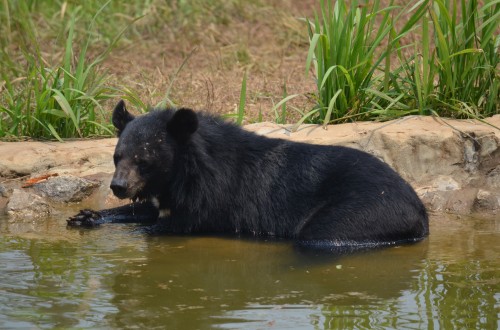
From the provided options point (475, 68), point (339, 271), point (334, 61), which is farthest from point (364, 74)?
point (339, 271)

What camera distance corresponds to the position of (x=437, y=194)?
6.78 m

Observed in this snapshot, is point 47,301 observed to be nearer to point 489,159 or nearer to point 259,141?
point 259,141

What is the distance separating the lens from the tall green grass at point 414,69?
7.20m

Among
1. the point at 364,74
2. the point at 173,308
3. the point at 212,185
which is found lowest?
the point at 173,308

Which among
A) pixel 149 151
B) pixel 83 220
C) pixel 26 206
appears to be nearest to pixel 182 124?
pixel 149 151

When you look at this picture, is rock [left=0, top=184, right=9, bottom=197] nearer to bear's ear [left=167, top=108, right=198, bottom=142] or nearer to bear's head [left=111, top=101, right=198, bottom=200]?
bear's head [left=111, top=101, right=198, bottom=200]

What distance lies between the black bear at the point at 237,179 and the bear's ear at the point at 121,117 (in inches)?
0.4

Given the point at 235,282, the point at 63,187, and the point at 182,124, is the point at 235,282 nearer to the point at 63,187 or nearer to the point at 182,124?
the point at 182,124

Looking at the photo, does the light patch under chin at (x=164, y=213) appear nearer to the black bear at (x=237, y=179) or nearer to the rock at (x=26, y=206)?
the black bear at (x=237, y=179)

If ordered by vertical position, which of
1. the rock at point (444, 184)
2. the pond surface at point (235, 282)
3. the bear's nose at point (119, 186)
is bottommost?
the pond surface at point (235, 282)

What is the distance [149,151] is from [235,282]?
A: 1.52 meters

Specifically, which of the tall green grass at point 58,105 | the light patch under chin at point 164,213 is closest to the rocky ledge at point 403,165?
the tall green grass at point 58,105

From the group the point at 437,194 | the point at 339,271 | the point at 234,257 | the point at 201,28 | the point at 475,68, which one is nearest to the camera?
the point at 339,271

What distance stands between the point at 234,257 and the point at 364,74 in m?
2.58
